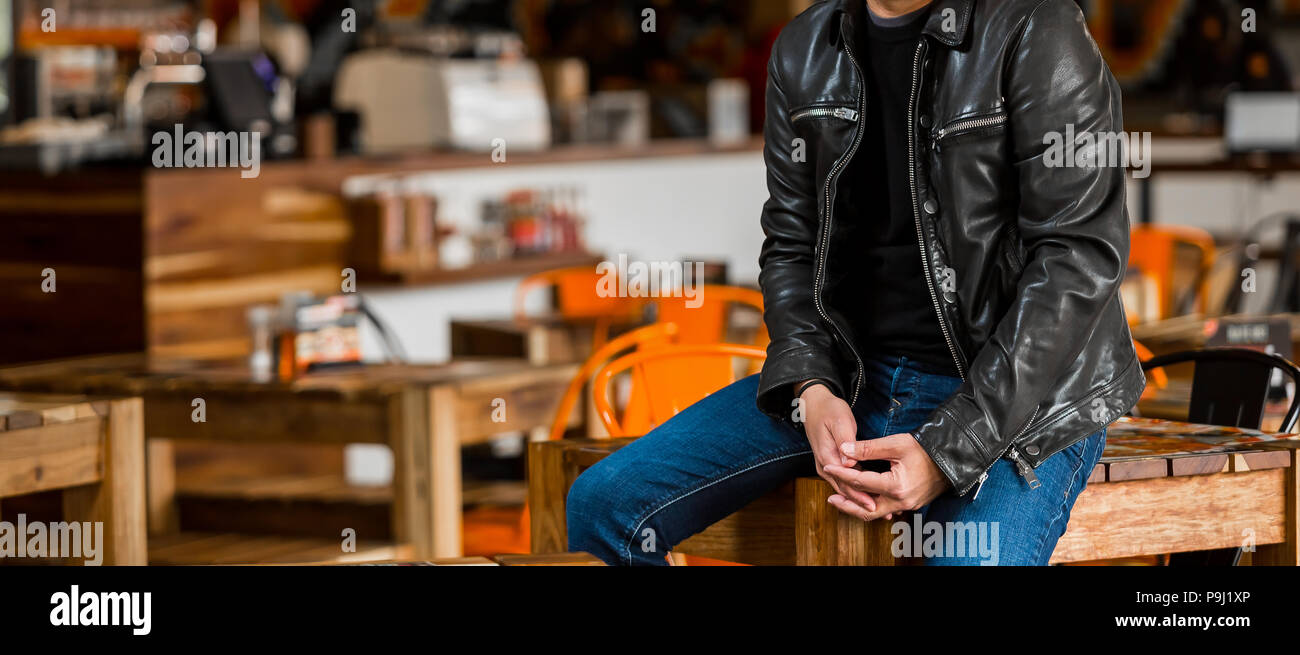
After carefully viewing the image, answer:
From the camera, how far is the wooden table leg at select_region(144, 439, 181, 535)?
14.3ft

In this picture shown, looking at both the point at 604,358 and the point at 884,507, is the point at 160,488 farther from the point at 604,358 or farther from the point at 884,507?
the point at 884,507

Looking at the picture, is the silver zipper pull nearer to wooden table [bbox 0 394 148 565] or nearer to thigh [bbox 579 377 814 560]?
thigh [bbox 579 377 814 560]

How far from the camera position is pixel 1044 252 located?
2.12 meters

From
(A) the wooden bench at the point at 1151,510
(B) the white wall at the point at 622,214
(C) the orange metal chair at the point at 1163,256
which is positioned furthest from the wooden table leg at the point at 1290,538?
(B) the white wall at the point at 622,214

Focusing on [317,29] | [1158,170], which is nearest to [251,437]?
[1158,170]

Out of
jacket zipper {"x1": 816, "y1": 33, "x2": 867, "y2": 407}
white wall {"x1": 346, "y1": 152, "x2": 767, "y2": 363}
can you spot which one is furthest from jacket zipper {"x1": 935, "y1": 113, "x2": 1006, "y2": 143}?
white wall {"x1": 346, "y1": 152, "x2": 767, "y2": 363}

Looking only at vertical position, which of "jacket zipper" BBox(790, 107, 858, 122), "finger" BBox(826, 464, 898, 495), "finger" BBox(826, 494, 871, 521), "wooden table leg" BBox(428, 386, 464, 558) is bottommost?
"wooden table leg" BBox(428, 386, 464, 558)

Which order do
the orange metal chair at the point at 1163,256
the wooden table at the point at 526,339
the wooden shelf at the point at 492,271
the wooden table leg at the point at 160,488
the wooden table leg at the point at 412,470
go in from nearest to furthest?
the wooden table leg at the point at 412,470
the wooden table leg at the point at 160,488
the wooden table at the point at 526,339
the orange metal chair at the point at 1163,256
the wooden shelf at the point at 492,271

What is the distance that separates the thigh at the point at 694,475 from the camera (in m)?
2.29

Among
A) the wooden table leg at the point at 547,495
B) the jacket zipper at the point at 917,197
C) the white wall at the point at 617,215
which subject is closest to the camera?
the jacket zipper at the point at 917,197

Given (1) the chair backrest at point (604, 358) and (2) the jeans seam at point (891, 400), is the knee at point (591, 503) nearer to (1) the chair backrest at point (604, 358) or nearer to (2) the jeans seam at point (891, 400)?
(2) the jeans seam at point (891, 400)

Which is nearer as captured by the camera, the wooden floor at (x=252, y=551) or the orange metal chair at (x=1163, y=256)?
the wooden floor at (x=252, y=551)
